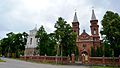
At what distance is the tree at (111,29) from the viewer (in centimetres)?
3184

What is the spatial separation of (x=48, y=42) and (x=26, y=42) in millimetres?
25459

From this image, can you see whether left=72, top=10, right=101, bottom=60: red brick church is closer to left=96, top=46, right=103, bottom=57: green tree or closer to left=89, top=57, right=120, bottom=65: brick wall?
left=96, top=46, right=103, bottom=57: green tree

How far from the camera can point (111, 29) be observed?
31719 mm

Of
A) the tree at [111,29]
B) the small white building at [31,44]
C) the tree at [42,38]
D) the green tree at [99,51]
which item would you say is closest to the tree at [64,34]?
the tree at [111,29]

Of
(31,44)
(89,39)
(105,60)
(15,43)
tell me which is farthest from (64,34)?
(15,43)

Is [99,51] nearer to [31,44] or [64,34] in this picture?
[64,34]

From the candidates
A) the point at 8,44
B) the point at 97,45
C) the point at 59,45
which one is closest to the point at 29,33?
the point at 8,44

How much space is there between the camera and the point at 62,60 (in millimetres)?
41969

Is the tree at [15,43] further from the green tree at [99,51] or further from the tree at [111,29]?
the tree at [111,29]

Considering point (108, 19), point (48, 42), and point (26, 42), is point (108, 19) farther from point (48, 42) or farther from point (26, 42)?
point (26, 42)

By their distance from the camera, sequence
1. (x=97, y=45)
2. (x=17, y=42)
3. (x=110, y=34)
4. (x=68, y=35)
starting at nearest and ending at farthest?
(x=110, y=34)
(x=68, y=35)
(x=97, y=45)
(x=17, y=42)

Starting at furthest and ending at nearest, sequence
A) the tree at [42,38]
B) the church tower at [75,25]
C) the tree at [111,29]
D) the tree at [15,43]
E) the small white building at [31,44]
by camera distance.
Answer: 1. the tree at [15,43]
2. the small white building at [31,44]
3. the church tower at [75,25]
4. the tree at [42,38]
5. the tree at [111,29]

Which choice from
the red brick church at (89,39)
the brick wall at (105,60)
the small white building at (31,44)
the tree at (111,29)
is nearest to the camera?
the tree at (111,29)

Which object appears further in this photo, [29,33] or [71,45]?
[29,33]
